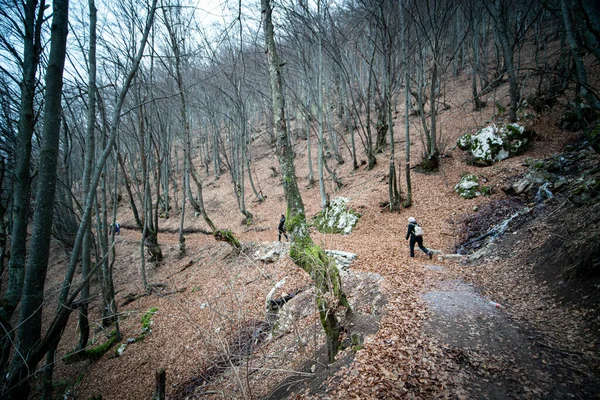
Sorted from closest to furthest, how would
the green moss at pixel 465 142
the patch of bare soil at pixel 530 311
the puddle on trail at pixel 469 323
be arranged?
1. the patch of bare soil at pixel 530 311
2. the puddle on trail at pixel 469 323
3. the green moss at pixel 465 142

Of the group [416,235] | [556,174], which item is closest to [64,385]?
[416,235]

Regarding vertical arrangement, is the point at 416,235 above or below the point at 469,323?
above

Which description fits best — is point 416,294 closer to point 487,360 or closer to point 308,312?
point 487,360

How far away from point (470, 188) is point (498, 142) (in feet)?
10.0

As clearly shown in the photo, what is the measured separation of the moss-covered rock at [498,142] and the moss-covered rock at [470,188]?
1.60 metres

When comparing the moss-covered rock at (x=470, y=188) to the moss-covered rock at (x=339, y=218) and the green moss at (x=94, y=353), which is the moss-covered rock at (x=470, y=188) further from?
the green moss at (x=94, y=353)

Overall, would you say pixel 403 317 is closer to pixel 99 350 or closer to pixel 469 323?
pixel 469 323

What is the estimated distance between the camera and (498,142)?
10562 millimetres

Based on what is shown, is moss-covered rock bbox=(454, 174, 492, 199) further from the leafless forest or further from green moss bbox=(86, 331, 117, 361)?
green moss bbox=(86, 331, 117, 361)

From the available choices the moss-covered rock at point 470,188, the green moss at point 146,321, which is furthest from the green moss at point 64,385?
the moss-covered rock at point 470,188

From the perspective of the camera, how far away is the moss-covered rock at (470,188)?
921 cm

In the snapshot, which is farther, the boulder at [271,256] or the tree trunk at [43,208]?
the boulder at [271,256]

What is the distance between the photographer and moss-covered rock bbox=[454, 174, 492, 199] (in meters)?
9.21

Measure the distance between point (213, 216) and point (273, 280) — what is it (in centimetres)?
1215
